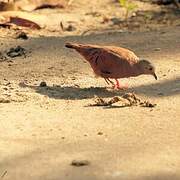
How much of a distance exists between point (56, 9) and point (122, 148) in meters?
6.00

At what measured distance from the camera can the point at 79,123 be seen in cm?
475

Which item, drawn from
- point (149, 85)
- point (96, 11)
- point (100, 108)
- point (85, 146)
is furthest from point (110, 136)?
point (96, 11)

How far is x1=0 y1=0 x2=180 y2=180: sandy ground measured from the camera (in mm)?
3893

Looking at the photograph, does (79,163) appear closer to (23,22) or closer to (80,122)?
(80,122)

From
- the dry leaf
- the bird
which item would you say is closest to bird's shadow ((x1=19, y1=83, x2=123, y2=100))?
the bird

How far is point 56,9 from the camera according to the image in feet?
32.6

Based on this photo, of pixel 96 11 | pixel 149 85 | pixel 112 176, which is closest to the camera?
pixel 112 176

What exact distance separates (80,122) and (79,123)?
25mm

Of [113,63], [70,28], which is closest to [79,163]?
[113,63]

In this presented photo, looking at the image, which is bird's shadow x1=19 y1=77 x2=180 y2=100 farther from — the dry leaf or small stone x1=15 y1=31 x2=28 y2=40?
the dry leaf

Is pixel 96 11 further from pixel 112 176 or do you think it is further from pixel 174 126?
pixel 112 176

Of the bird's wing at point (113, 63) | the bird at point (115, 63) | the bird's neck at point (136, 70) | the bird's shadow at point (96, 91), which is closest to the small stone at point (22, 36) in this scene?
the bird's shadow at point (96, 91)

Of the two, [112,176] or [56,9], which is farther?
[56,9]

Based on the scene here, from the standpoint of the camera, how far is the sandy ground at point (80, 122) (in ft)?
12.8
